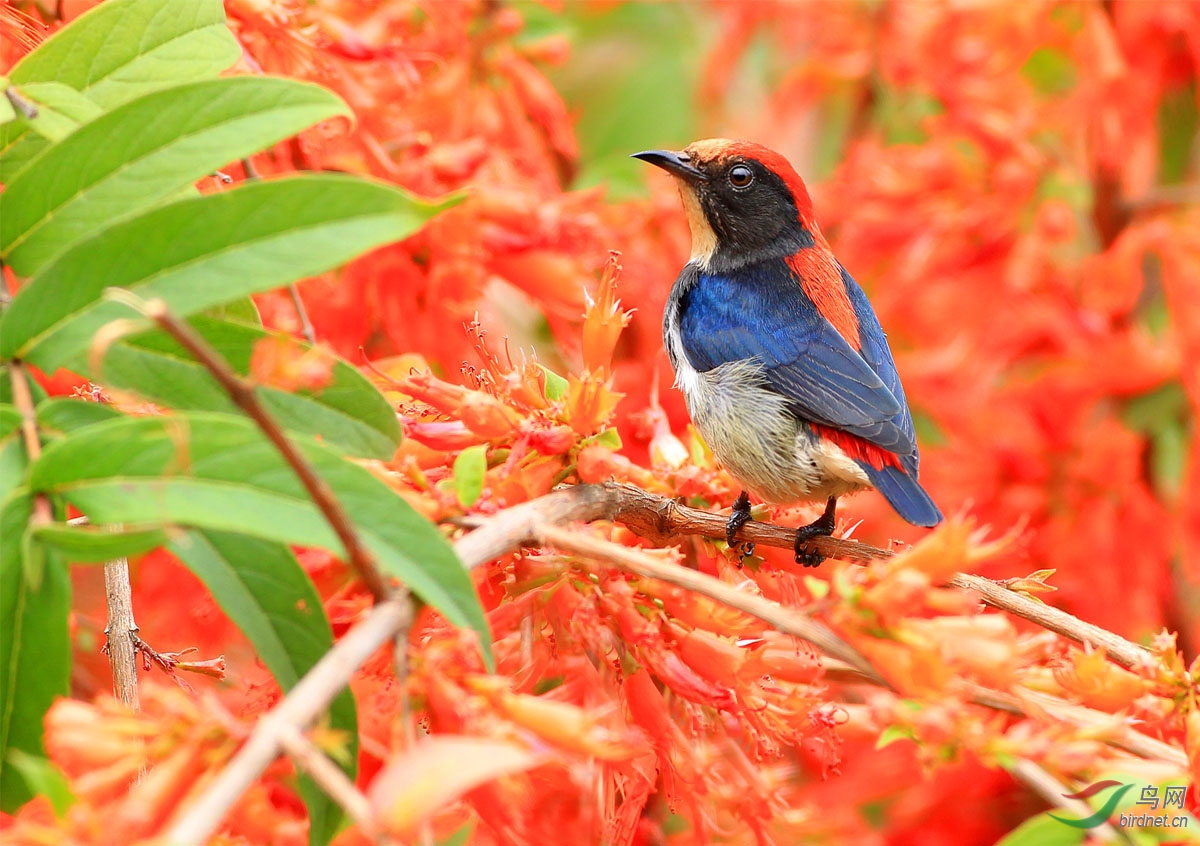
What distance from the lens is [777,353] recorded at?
2.95 metres

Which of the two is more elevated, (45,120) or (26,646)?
(45,120)

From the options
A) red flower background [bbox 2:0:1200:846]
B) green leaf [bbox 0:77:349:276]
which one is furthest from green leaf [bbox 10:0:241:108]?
red flower background [bbox 2:0:1200:846]

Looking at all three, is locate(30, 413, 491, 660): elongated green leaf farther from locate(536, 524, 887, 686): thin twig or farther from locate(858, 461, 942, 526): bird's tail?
locate(858, 461, 942, 526): bird's tail

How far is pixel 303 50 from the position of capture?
254 centimetres

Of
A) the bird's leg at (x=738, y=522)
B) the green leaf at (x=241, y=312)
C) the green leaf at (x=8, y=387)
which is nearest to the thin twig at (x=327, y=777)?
the green leaf at (x=8, y=387)

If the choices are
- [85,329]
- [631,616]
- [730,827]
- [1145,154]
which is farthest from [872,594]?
[1145,154]

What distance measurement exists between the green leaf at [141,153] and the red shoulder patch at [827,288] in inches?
70.5

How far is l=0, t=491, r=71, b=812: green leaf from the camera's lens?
4.53 feet

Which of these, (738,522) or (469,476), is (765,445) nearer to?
(738,522)

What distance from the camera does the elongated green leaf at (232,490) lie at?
1274 mm

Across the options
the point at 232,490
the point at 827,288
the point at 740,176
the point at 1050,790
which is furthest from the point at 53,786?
the point at 740,176

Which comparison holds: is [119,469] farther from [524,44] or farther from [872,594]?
[524,44]

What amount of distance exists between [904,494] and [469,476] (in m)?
1.14

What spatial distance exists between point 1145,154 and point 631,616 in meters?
2.88
